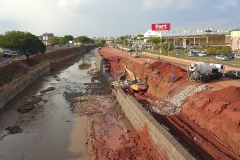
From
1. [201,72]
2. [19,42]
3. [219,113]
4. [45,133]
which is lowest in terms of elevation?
[45,133]

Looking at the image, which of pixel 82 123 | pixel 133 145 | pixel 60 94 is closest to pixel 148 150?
pixel 133 145

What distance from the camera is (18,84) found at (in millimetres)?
33562

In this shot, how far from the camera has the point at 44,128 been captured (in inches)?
832

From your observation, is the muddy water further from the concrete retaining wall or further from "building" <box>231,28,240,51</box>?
"building" <box>231,28,240,51</box>

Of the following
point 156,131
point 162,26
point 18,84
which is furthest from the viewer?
point 162,26

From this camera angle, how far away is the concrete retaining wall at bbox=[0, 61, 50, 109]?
2756cm

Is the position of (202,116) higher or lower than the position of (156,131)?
lower

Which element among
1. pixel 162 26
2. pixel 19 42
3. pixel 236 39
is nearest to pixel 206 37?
pixel 162 26

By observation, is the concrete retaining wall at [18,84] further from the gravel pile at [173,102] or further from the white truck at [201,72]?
the white truck at [201,72]

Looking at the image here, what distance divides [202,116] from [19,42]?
3667cm

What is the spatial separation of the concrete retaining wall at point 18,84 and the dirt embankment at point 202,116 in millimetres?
17096

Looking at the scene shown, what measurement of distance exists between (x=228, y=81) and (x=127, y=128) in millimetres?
13760

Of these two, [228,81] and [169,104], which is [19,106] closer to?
[169,104]

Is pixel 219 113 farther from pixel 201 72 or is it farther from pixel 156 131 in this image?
pixel 201 72
